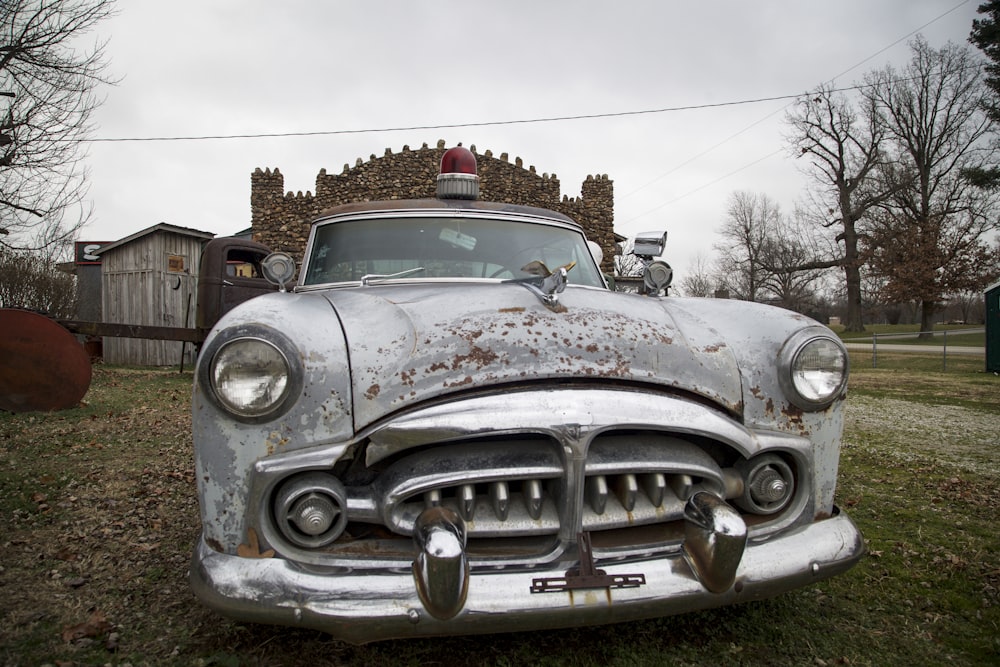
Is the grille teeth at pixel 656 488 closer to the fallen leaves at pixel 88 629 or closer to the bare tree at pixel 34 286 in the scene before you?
the fallen leaves at pixel 88 629

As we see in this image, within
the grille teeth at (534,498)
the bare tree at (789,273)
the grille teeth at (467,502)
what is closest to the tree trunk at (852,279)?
the bare tree at (789,273)

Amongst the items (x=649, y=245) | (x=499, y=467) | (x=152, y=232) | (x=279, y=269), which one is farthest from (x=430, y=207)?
(x=152, y=232)

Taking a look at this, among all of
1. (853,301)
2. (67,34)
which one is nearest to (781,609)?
(67,34)

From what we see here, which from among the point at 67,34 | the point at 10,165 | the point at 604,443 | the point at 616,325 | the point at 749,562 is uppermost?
the point at 67,34

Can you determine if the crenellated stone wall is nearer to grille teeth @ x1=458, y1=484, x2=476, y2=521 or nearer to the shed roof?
the shed roof

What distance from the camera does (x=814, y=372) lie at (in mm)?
1950

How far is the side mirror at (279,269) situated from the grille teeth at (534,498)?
1.69m

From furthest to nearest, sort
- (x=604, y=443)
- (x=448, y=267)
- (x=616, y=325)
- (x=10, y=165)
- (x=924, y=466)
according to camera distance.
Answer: (x=10, y=165) → (x=924, y=466) → (x=448, y=267) → (x=616, y=325) → (x=604, y=443)

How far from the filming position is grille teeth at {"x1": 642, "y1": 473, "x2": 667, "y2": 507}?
171 cm

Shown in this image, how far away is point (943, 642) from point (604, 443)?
136cm

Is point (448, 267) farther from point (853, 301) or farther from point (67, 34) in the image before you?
point (853, 301)

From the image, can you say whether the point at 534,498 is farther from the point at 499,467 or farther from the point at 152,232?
the point at 152,232

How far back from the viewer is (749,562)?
169 centimetres

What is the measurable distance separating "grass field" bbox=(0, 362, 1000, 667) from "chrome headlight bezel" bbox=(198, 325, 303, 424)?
2.52 feet
